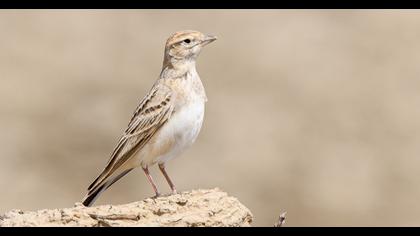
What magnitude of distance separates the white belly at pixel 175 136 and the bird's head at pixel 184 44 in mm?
630

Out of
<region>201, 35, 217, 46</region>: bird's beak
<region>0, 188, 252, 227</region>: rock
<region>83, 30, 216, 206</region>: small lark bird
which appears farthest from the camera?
<region>201, 35, 217, 46</region>: bird's beak

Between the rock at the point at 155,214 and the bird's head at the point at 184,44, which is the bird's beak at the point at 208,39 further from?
the rock at the point at 155,214

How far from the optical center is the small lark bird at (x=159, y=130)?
13070 mm

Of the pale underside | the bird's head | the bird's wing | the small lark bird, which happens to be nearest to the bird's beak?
the bird's head

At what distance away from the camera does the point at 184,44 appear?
538 inches

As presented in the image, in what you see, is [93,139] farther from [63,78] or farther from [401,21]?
[401,21]

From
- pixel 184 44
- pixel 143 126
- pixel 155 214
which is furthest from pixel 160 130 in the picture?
pixel 155 214

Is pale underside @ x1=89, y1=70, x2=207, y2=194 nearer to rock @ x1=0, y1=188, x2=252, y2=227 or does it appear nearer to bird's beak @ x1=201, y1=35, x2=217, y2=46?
bird's beak @ x1=201, y1=35, x2=217, y2=46

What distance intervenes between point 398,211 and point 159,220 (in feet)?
42.1

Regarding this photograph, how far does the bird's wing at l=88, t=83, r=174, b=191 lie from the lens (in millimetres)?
13125

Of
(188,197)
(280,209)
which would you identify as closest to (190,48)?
(188,197)

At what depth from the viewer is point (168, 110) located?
13.2 m

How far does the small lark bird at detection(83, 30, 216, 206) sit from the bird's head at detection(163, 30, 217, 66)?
0.28 m

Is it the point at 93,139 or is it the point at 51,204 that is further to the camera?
the point at 93,139
